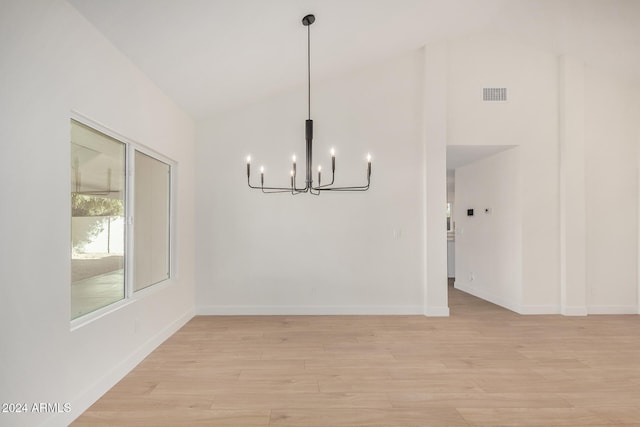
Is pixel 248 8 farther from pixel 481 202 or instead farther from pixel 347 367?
pixel 481 202

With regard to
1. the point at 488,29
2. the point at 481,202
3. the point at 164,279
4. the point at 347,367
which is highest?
the point at 488,29

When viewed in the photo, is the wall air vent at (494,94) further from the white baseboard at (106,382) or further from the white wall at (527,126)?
the white baseboard at (106,382)

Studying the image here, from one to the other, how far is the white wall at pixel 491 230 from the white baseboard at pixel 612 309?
1.05m

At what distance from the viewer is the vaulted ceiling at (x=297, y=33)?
2872 mm

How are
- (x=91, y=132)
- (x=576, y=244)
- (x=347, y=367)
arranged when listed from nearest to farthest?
1. (x=91, y=132)
2. (x=347, y=367)
3. (x=576, y=244)

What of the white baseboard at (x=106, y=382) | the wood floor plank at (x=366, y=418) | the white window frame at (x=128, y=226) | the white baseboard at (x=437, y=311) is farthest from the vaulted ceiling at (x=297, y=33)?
the white baseboard at (x=437, y=311)

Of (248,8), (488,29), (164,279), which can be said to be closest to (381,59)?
(488,29)

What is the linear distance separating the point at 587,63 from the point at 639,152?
4.93 feet

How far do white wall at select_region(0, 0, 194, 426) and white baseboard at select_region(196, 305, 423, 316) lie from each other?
205 cm

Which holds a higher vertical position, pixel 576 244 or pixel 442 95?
pixel 442 95

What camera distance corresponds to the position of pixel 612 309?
5.19 metres

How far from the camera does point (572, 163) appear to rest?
16.7ft

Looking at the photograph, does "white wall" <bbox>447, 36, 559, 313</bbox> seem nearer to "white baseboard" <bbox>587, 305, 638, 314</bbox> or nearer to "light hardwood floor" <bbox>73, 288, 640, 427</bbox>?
"white baseboard" <bbox>587, 305, 638, 314</bbox>

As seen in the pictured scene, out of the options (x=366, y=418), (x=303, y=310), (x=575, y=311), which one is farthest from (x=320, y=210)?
(x=575, y=311)
